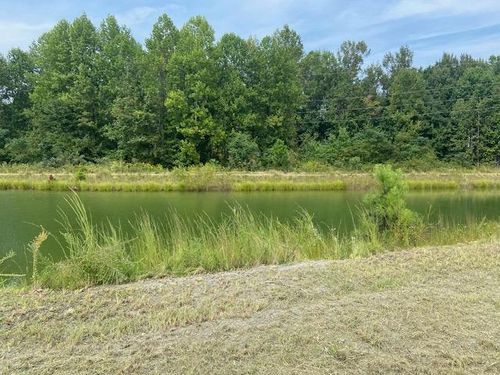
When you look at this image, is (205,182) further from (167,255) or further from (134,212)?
(167,255)

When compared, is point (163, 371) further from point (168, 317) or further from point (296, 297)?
point (296, 297)

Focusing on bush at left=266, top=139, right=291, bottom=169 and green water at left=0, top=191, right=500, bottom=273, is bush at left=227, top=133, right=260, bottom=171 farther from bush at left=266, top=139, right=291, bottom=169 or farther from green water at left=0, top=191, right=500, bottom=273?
green water at left=0, top=191, right=500, bottom=273

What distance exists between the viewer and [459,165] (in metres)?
44.9

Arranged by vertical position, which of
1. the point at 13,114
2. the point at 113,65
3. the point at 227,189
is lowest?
the point at 227,189

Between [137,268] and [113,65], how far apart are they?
41522 mm

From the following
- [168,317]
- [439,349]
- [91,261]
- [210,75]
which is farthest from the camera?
[210,75]

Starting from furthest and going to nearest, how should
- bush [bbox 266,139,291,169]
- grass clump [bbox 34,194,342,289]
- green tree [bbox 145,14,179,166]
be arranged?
green tree [bbox 145,14,179,166], bush [bbox 266,139,291,169], grass clump [bbox 34,194,342,289]

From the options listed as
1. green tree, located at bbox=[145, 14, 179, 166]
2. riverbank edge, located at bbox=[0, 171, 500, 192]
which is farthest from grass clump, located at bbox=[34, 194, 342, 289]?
green tree, located at bbox=[145, 14, 179, 166]

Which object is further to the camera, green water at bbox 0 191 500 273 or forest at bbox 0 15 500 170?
forest at bbox 0 15 500 170

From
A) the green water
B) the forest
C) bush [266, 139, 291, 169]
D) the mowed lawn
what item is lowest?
the green water

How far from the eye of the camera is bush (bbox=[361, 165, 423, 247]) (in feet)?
24.2

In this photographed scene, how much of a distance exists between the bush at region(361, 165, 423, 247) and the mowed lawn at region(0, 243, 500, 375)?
2.60m

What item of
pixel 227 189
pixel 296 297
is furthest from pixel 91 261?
pixel 227 189

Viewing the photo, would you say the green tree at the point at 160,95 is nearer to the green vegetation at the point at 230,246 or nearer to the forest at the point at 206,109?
the forest at the point at 206,109
